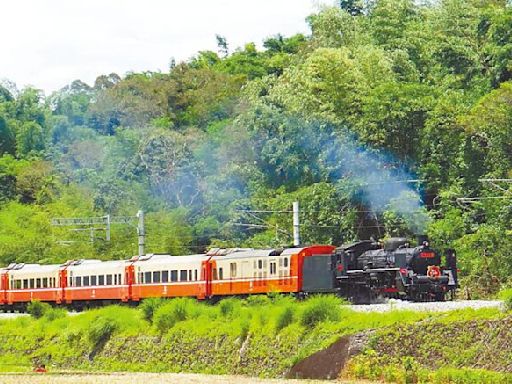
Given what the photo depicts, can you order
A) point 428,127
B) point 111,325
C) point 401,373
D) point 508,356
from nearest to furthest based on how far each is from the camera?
point 508,356 → point 401,373 → point 111,325 → point 428,127

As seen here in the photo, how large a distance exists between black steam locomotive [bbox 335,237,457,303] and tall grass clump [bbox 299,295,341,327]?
7.20m

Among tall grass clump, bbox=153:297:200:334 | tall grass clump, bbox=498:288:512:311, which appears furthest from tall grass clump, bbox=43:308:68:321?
tall grass clump, bbox=498:288:512:311

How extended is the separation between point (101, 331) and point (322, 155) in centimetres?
2314

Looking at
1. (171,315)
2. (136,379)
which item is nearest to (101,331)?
(171,315)

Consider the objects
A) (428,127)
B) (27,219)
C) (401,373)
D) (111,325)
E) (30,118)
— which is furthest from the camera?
(30,118)

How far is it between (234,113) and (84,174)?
1190cm

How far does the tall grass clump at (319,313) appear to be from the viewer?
29922 millimetres

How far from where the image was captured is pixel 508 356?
24.0 meters

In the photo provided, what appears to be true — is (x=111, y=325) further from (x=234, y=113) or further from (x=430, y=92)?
(x=234, y=113)

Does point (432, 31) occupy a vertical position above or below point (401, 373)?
above

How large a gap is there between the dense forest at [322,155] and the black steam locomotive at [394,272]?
25.5 ft

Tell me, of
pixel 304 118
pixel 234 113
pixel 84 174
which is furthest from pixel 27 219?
pixel 304 118

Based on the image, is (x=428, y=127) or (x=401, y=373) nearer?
(x=401, y=373)

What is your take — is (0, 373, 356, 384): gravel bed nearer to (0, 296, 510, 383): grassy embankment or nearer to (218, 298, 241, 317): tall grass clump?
(0, 296, 510, 383): grassy embankment
